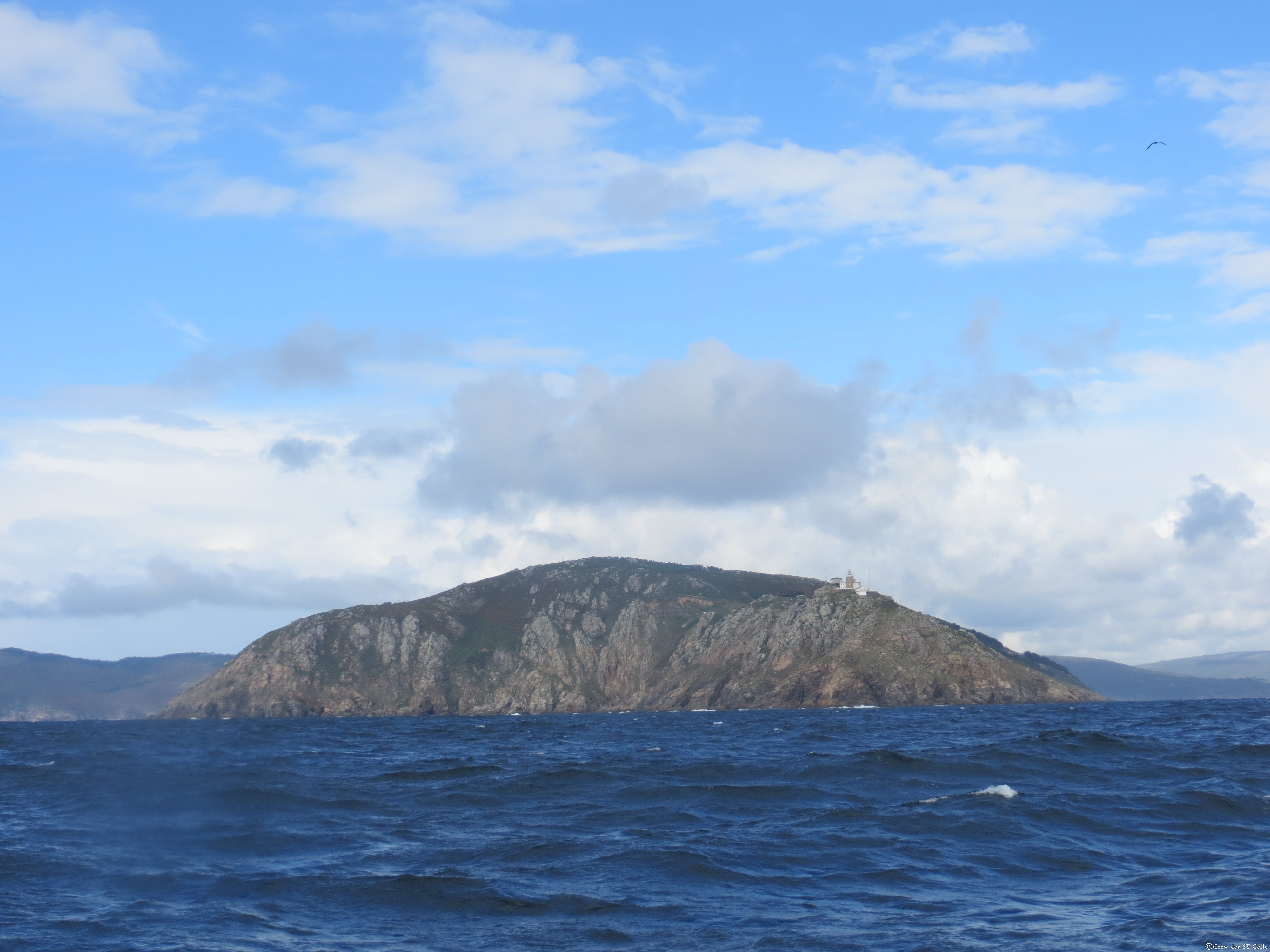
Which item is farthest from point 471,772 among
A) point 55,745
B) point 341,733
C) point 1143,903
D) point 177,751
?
point 341,733

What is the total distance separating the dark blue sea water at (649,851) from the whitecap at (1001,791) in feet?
1.19

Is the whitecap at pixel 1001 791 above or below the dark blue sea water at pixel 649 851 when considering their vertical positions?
above

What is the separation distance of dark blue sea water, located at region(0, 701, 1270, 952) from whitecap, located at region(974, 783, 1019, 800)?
0.36m

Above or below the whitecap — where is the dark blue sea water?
below

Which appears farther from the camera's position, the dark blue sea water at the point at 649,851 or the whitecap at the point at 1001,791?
the whitecap at the point at 1001,791

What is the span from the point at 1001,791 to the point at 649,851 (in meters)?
16.6

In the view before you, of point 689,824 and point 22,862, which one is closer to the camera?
point 22,862

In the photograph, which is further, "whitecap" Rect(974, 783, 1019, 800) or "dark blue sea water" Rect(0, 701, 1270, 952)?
"whitecap" Rect(974, 783, 1019, 800)

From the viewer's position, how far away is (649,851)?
29594mm

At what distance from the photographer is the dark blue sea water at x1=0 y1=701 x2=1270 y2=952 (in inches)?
854

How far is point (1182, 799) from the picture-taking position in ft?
121

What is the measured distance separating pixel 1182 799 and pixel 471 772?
33.1 m

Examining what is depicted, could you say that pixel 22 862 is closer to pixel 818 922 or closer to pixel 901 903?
pixel 818 922

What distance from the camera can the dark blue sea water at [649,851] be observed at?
21.7 metres
